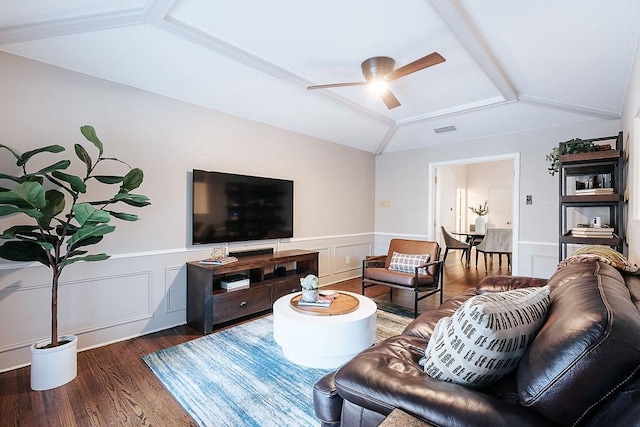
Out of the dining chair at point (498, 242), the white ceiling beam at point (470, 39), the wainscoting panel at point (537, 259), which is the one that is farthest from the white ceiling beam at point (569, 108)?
the dining chair at point (498, 242)

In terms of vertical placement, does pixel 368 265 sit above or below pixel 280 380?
above

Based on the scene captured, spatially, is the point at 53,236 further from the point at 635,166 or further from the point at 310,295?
the point at 635,166

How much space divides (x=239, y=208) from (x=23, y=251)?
1921 mm

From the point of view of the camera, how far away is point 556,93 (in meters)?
3.26

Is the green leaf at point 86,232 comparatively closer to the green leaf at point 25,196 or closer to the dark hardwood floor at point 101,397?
the green leaf at point 25,196

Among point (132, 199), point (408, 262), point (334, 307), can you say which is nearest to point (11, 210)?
point (132, 199)

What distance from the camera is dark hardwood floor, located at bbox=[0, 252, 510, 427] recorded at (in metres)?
1.80

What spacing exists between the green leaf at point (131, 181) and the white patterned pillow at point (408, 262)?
2954mm

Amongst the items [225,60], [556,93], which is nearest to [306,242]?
[225,60]

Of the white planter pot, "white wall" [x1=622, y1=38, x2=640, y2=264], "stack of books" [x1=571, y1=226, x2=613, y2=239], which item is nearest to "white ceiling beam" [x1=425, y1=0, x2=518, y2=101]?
"white wall" [x1=622, y1=38, x2=640, y2=264]

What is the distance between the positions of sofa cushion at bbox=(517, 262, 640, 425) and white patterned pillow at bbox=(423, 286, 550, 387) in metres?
0.09

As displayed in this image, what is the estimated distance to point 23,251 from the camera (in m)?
2.06

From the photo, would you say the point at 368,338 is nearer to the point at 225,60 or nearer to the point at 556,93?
the point at 225,60

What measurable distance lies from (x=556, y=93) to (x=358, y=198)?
3.03 meters
